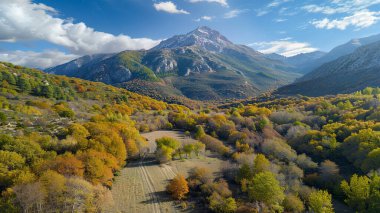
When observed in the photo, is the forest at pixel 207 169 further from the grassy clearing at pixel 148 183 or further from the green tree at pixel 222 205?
the grassy clearing at pixel 148 183

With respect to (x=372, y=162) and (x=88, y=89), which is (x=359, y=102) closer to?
(x=372, y=162)

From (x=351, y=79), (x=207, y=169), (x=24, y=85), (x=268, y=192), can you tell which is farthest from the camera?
(x=351, y=79)

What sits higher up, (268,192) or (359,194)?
(268,192)

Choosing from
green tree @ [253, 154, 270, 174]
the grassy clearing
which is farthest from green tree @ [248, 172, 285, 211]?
the grassy clearing

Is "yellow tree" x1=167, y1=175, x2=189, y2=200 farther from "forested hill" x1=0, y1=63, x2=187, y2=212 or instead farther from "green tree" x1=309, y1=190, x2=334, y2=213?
"green tree" x1=309, y1=190, x2=334, y2=213

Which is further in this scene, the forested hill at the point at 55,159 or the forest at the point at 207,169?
the forest at the point at 207,169

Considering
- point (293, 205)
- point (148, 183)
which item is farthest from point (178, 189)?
point (293, 205)

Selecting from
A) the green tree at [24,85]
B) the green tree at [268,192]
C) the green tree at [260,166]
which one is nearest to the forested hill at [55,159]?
the green tree at [24,85]

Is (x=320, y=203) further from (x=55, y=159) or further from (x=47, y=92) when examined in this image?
(x=47, y=92)

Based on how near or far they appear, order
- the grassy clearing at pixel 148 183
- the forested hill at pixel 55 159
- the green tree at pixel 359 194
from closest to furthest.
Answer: the forested hill at pixel 55 159 < the green tree at pixel 359 194 < the grassy clearing at pixel 148 183
